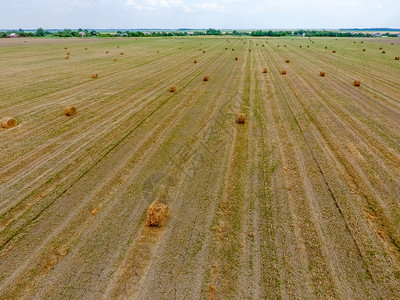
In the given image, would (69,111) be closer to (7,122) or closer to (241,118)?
(7,122)


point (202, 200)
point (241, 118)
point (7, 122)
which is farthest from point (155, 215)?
point (7, 122)

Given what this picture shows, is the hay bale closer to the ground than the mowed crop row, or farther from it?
farther from it

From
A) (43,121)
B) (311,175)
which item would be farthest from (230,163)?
(43,121)

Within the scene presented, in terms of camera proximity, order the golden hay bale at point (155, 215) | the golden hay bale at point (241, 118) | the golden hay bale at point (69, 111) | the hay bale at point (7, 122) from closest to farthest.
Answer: the golden hay bale at point (155, 215), the hay bale at point (7, 122), the golden hay bale at point (241, 118), the golden hay bale at point (69, 111)

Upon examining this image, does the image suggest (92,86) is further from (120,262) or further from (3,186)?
(120,262)

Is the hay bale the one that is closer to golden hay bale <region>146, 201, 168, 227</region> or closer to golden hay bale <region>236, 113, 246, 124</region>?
golden hay bale <region>146, 201, 168, 227</region>

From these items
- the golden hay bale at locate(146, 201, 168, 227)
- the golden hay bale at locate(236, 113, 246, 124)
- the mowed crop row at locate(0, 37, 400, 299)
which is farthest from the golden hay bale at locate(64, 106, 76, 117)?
the golden hay bale at locate(146, 201, 168, 227)

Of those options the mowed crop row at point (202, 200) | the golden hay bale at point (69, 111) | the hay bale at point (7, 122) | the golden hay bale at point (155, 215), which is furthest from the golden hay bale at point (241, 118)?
the hay bale at point (7, 122)

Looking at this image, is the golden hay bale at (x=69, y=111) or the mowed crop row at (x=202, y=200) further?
the golden hay bale at (x=69, y=111)

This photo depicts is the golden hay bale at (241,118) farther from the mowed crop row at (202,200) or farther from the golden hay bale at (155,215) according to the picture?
the golden hay bale at (155,215)

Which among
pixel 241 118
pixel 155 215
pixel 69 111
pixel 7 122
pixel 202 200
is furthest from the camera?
pixel 69 111
